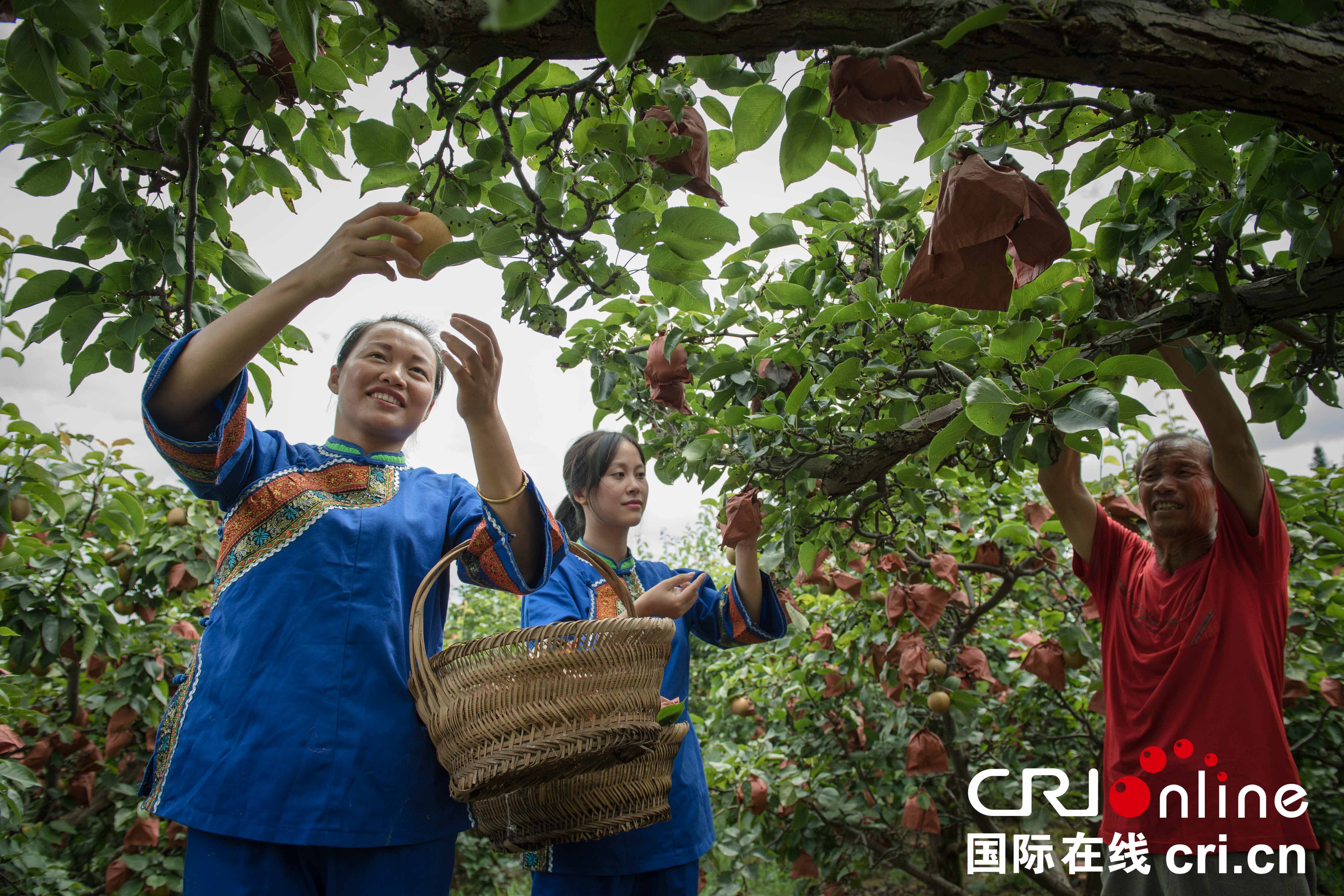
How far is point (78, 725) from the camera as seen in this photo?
2311 mm

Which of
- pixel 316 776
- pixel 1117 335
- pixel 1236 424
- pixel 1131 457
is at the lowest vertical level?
pixel 316 776

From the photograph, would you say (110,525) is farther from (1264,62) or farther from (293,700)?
(1264,62)

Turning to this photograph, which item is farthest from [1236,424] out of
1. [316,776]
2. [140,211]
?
[140,211]

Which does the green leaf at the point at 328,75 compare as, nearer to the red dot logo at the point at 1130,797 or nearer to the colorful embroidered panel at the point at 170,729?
the colorful embroidered panel at the point at 170,729

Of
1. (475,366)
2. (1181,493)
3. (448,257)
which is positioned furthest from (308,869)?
(1181,493)

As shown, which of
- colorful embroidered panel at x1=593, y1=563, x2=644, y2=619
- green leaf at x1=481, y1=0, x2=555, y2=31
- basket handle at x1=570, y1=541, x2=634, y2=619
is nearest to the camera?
green leaf at x1=481, y1=0, x2=555, y2=31

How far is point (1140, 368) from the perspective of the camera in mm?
776

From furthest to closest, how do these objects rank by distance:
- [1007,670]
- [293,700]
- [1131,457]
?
[1131,457] < [1007,670] < [293,700]

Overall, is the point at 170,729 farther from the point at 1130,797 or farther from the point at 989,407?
the point at 1130,797

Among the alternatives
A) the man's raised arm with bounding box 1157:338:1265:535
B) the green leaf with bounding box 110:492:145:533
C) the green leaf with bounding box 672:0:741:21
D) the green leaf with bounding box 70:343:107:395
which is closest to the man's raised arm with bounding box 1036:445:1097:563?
the man's raised arm with bounding box 1157:338:1265:535

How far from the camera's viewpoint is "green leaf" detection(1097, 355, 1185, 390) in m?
0.77

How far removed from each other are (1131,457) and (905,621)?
1.70 meters

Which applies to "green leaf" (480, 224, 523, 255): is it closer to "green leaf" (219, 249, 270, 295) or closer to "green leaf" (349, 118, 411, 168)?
"green leaf" (349, 118, 411, 168)

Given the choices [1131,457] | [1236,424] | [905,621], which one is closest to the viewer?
[1236,424]
